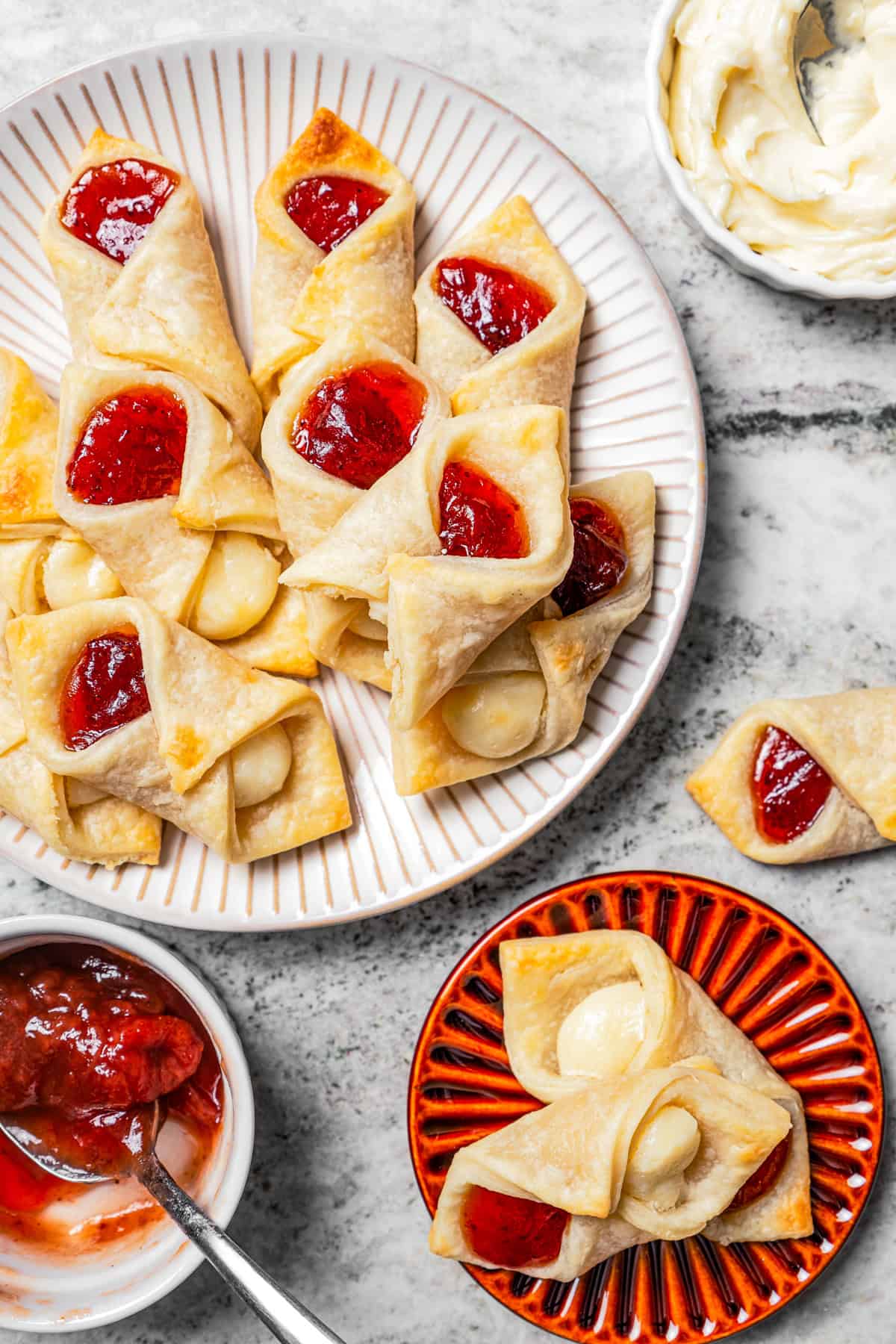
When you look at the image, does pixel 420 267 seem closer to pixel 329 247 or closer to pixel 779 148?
pixel 329 247

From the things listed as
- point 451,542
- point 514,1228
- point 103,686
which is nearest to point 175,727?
point 103,686

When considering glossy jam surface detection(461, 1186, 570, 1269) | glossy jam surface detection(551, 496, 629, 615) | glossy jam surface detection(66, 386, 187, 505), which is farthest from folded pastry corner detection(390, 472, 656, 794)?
glossy jam surface detection(461, 1186, 570, 1269)

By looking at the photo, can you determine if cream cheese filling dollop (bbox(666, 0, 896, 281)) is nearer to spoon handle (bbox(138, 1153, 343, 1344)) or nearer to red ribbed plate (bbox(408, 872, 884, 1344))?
red ribbed plate (bbox(408, 872, 884, 1344))

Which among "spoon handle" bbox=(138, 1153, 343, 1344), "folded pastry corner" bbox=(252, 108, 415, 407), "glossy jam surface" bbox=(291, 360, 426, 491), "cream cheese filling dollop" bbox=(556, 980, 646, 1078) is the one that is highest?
"folded pastry corner" bbox=(252, 108, 415, 407)

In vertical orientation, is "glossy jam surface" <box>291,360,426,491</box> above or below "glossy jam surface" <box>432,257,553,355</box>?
below

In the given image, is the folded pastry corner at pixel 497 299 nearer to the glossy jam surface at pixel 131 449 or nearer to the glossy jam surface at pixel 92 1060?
the glossy jam surface at pixel 131 449

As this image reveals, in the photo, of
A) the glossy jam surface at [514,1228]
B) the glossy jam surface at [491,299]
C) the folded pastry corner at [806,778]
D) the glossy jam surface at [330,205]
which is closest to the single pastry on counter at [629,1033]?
the glossy jam surface at [514,1228]
